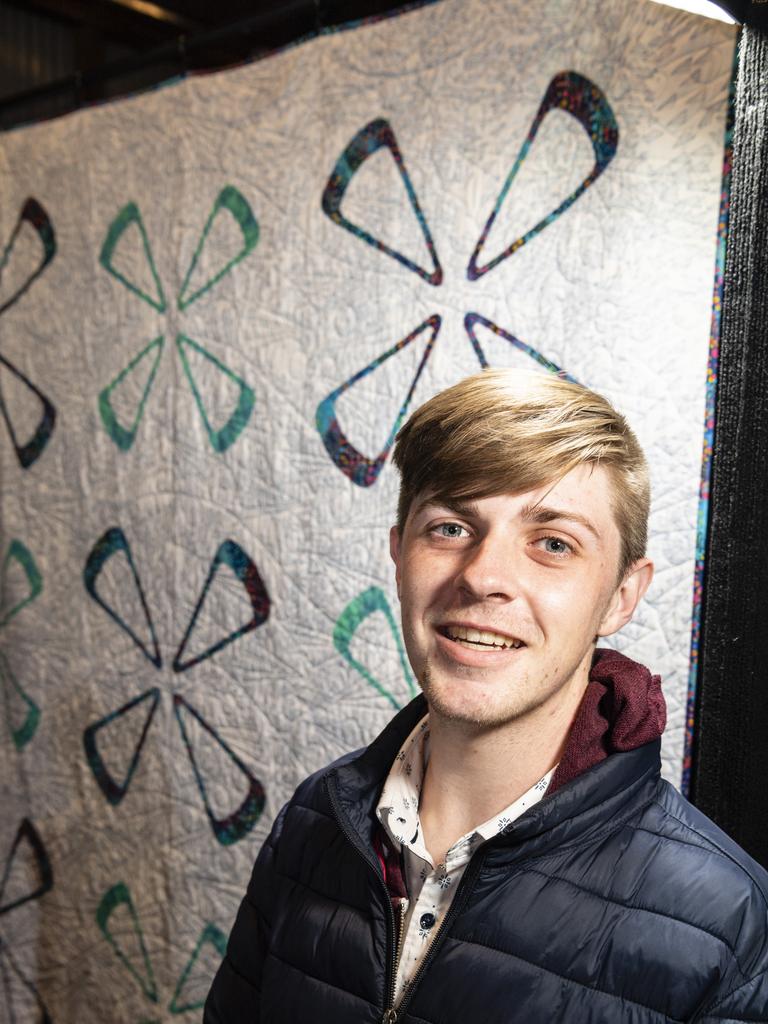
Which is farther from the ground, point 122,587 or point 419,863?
point 122,587

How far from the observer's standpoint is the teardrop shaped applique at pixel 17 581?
192 centimetres

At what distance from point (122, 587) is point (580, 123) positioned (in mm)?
1090

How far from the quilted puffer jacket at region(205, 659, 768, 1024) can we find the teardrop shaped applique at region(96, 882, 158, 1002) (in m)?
0.94

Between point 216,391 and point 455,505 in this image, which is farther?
point 216,391

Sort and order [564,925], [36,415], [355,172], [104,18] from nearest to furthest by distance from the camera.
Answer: [564,925] → [355,172] → [36,415] → [104,18]

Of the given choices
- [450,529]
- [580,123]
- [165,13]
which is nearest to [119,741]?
[450,529]

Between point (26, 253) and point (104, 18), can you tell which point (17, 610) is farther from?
point (104, 18)

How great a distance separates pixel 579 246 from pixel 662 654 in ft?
1.67

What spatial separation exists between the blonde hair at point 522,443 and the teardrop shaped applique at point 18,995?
1.55 metres

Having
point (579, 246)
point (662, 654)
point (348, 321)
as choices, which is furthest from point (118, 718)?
point (579, 246)

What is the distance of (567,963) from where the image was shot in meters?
0.77

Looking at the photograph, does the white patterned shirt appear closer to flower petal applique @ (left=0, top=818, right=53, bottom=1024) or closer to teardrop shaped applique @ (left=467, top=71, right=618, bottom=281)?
teardrop shaped applique @ (left=467, top=71, right=618, bottom=281)

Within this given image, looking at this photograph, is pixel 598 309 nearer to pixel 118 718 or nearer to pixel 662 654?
pixel 662 654

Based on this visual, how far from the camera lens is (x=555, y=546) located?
0.86m
